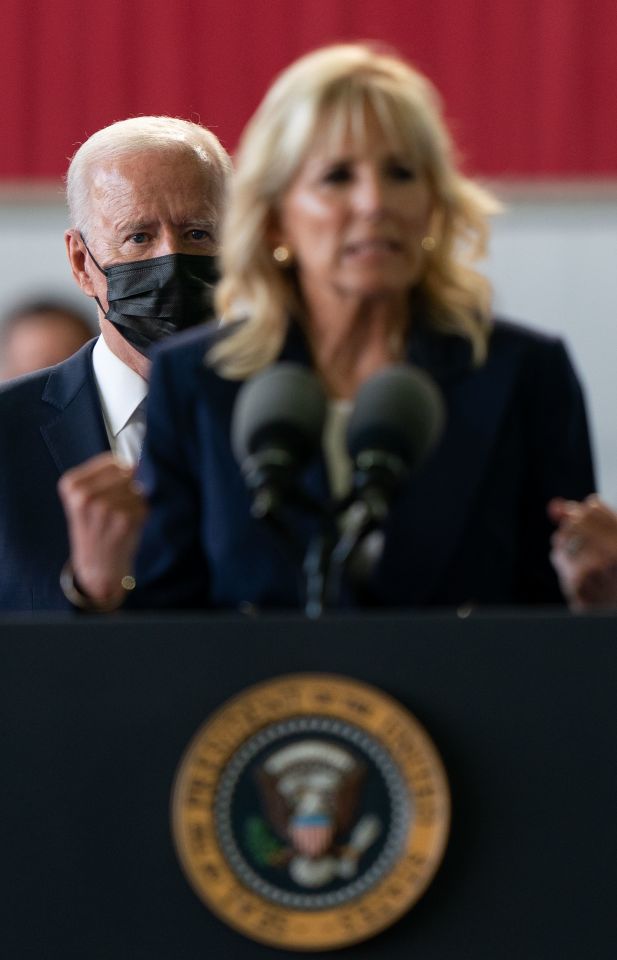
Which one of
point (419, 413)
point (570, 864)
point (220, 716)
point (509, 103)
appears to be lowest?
point (509, 103)

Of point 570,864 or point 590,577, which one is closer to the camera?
point 570,864

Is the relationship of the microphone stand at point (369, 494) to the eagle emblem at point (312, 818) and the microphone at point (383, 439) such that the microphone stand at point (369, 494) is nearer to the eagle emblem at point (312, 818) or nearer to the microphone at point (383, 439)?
the microphone at point (383, 439)

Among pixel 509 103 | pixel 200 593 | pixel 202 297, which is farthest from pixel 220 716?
pixel 509 103

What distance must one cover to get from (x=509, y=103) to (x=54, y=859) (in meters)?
7.01

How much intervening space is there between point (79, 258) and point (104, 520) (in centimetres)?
93

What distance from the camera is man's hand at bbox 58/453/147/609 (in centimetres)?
130

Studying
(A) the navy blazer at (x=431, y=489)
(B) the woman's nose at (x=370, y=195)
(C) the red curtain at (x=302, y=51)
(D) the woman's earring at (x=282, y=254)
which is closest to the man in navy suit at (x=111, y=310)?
(A) the navy blazer at (x=431, y=489)

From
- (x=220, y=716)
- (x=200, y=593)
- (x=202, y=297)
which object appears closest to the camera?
(x=220, y=716)

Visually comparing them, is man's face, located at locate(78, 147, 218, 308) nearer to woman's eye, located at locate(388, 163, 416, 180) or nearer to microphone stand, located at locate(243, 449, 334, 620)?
woman's eye, located at locate(388, 163, 416, 180)

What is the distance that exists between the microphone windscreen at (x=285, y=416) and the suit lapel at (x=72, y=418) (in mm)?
766

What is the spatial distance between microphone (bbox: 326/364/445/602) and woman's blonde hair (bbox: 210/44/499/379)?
0.16m

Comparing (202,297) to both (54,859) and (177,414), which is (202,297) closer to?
(177,414)

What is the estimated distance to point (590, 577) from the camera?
4.43 feet

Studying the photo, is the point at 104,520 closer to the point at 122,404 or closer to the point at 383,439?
the point at 383,439
